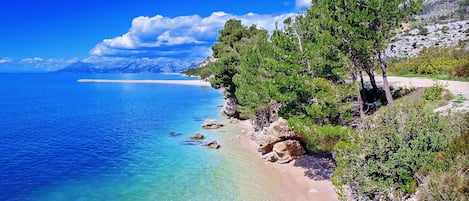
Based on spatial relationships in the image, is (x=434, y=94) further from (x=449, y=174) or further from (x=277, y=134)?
(x=449, y=174)

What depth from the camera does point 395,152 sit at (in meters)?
11.4

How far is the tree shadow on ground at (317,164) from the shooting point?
66.5ft

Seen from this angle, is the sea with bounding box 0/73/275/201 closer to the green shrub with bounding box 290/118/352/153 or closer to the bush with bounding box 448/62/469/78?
the green shrub with bounding box 290/118/352/153

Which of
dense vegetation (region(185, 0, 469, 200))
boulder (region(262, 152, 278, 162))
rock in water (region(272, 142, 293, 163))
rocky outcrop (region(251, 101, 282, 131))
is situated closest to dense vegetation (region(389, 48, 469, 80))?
dense vegetation (region(185, 0, 469, 200))

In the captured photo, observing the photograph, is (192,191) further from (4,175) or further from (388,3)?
(388,3)

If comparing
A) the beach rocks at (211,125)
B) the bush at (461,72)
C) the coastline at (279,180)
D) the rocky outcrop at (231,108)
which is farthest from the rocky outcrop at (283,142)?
the rocky outcrop at (231,108)

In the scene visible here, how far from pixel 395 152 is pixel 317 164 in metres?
10.6

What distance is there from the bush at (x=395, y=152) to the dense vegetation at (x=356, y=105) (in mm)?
29

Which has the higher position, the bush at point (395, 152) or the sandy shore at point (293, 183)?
the bush at point (395, 152)

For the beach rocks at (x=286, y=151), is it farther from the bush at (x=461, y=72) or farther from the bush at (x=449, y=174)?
the bush at (x=461, y=72)

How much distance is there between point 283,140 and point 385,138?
1202cm

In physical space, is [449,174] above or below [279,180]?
above

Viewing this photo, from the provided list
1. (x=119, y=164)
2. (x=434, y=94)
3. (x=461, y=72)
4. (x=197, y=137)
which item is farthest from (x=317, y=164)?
(x=461, y=72)

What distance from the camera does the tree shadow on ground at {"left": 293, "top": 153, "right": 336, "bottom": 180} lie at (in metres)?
20.3
